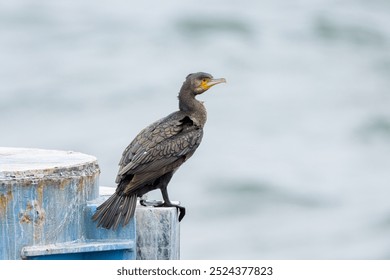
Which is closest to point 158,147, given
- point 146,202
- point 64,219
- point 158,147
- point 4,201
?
point 158,147

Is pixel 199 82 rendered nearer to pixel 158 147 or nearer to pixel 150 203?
pixel 158 147

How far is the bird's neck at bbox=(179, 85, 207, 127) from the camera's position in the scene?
22.9 ft

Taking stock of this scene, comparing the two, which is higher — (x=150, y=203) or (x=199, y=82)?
(x=199, y=82)

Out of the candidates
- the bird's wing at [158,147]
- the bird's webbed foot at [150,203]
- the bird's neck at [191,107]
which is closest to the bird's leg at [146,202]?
the bird's webbed foot at [150,203]

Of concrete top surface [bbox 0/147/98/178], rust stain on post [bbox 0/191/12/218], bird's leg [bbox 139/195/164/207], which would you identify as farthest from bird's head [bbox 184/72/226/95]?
rust stain on post [bbox 0/191/12/218]

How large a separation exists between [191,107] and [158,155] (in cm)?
49

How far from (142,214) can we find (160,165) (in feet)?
1.56

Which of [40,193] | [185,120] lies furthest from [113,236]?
[185,120]

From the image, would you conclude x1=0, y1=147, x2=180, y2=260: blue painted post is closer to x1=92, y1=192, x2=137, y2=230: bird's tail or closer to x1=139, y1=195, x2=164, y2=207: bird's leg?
x1=92, y1=192, x2=137, y2=230: bird's tail

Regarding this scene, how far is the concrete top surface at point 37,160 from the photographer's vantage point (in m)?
5.79

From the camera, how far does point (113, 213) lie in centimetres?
598

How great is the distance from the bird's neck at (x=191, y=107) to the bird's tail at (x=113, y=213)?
A: 966 mm

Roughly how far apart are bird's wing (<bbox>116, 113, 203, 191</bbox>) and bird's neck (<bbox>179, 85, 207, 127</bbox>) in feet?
0.13

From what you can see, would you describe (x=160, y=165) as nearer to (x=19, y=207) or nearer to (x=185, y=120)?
(x=185, y=120)
